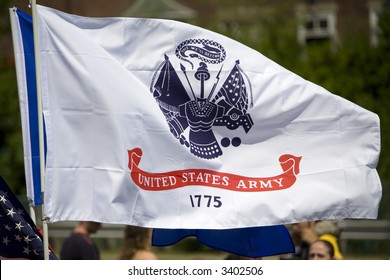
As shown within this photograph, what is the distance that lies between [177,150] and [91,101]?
61 cm

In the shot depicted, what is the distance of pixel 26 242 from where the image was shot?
568cm

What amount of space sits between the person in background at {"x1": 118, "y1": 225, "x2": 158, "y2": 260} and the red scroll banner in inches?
63.1

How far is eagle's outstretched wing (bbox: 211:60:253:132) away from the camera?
5965 mm

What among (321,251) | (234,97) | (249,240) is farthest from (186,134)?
(321,251)

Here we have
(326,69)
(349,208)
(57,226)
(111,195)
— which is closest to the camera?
(111,195)

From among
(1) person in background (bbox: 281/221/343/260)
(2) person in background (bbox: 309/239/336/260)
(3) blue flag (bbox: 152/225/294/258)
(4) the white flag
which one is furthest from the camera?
(1) person in background (bbox: 281/221/343/260)

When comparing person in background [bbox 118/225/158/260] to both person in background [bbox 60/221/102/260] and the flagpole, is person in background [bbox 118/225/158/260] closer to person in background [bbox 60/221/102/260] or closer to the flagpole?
person in background [bbox 60/221/102/260]

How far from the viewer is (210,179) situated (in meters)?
5.86

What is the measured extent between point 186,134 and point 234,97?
0.39 m

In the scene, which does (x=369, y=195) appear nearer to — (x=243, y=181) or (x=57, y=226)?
(x=243, y=181)

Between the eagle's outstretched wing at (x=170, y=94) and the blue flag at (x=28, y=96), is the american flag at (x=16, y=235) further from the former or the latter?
the eagle's outstretched wing at (x=170, y=94)

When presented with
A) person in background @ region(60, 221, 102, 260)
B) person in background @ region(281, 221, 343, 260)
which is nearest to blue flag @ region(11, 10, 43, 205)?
person in background @ region(60, 221, 102, 260)

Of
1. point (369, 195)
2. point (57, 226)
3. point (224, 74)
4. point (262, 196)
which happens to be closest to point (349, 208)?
point (369, 195)

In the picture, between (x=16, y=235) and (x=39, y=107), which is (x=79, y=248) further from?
(x=39, y=107)
